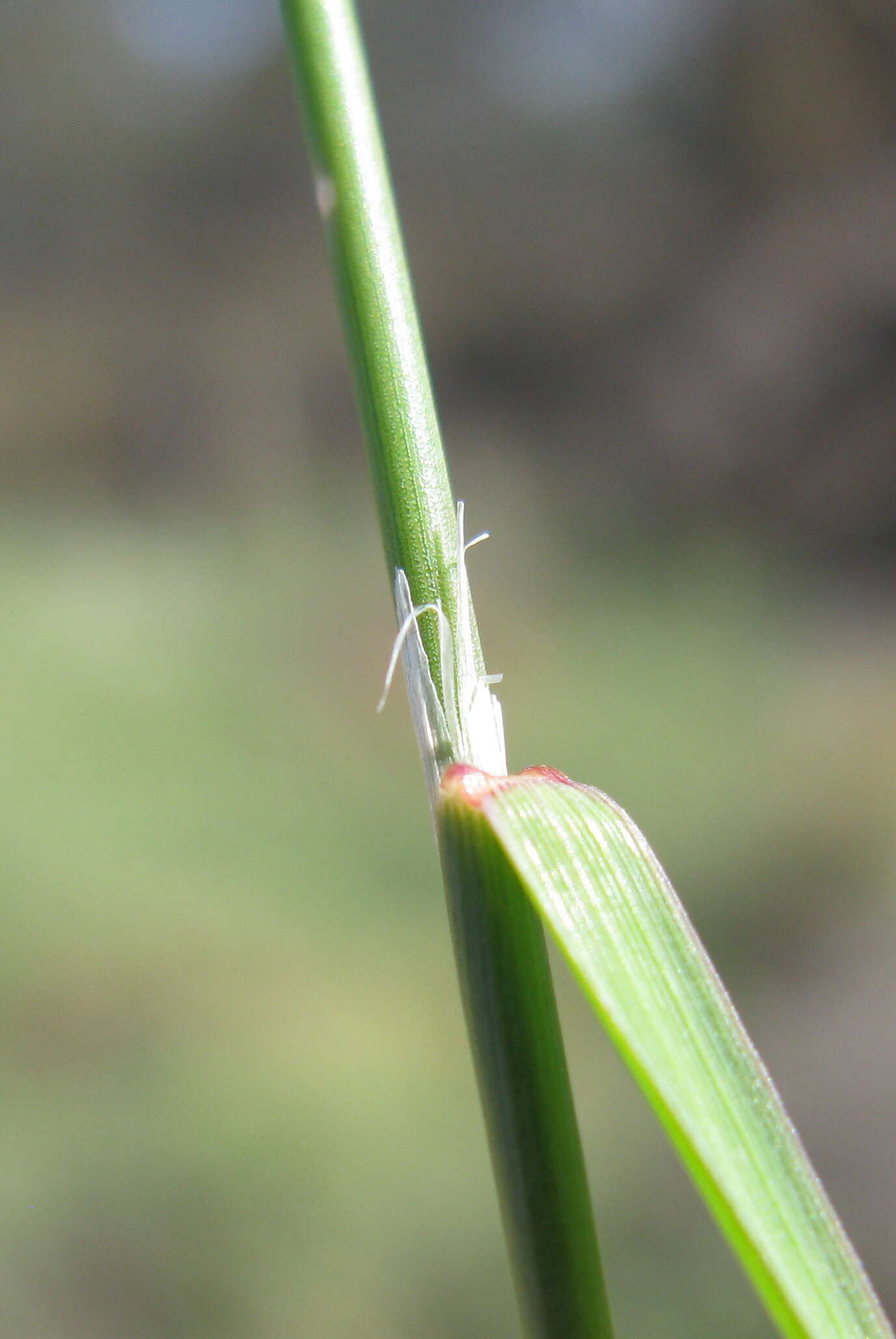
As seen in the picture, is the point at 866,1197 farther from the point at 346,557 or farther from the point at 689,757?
the point at 346,557

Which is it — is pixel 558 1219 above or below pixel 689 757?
below

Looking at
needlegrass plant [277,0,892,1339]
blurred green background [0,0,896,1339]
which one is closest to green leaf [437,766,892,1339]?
needlegrass plant [277,0,892,1339]

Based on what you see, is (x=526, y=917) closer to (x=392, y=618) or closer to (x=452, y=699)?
(x=452, y=699)

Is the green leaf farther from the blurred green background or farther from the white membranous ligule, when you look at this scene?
the blurred green background

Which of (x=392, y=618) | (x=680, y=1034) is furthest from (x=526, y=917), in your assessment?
(x=392, y=618)

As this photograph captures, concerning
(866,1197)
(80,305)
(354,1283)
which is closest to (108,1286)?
(354,1283)

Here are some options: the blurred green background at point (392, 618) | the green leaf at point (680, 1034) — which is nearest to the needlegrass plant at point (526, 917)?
the green leaf at point (680, 1034)

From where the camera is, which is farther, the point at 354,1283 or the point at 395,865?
the point at 395,865
